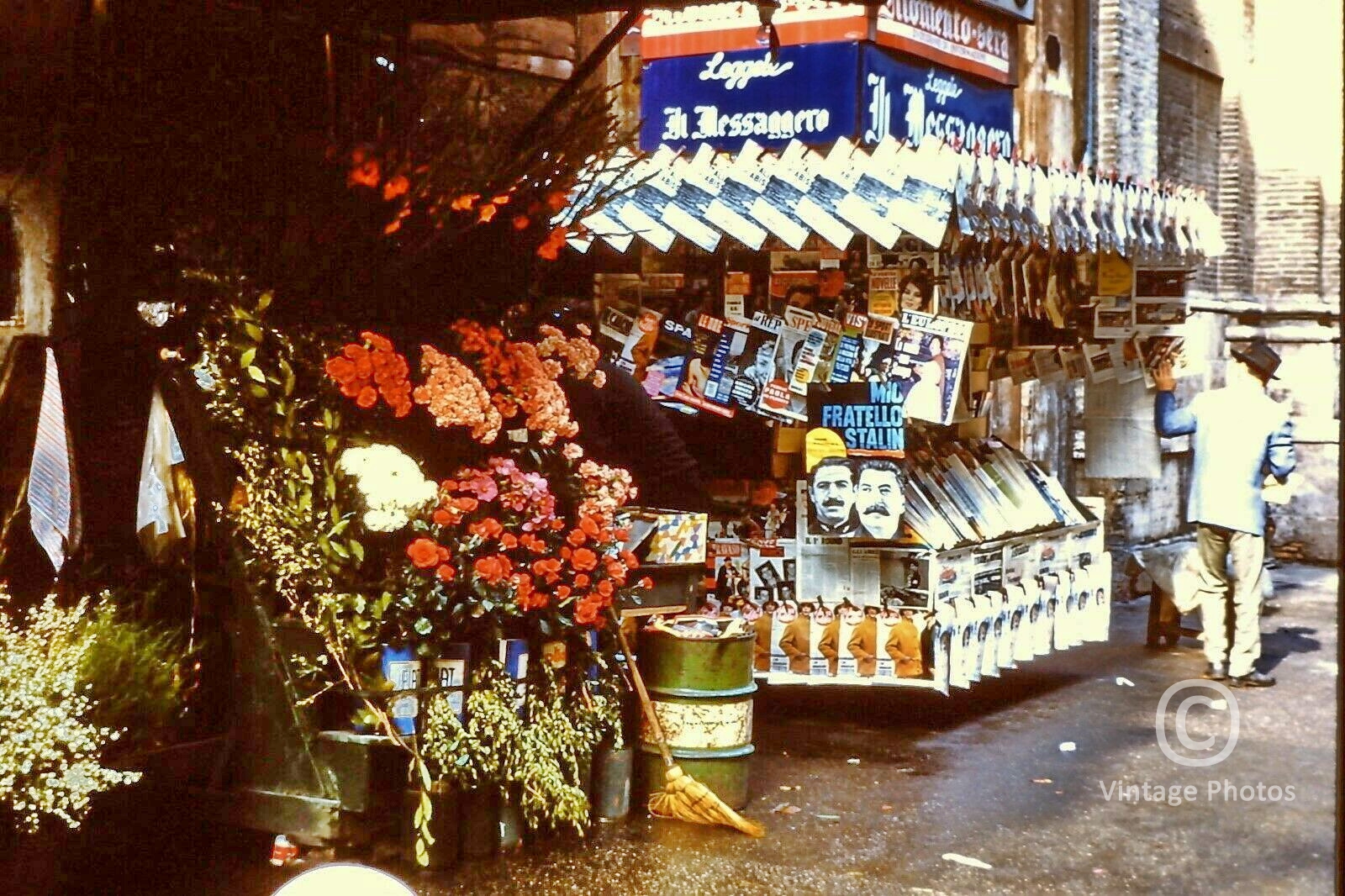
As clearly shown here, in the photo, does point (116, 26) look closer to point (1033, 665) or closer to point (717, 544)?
point (717, 544)

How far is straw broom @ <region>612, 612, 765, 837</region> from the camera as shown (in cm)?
719

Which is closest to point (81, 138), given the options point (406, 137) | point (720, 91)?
point (406, 137)

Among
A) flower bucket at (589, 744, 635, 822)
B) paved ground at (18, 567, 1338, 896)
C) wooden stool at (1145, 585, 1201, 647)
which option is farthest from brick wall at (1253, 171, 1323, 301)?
flower bucket at (589, 744, 635, 822)

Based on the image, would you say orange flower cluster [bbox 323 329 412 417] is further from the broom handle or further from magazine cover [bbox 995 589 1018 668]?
magazine cover [bbox 995 589 1018 668]

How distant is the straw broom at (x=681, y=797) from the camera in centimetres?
719

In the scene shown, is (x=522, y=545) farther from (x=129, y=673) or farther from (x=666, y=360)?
(x=666, y=360)

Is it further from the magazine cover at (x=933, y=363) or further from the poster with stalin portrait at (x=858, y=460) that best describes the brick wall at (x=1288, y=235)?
the poster with stalin portrait at (x=858, y=460)

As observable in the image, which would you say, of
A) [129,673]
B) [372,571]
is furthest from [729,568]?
[129,673]

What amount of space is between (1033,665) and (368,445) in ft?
22.0

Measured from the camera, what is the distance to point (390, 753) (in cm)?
Result: 635

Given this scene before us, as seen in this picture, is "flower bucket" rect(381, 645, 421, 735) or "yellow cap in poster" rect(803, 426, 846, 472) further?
"yellow cap in poster" rect(803, 426, 846, 472)

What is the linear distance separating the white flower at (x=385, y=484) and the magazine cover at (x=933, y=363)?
3.56 meters

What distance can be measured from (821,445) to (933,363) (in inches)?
30.3

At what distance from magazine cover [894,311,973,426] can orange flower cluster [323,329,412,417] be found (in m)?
3.50
